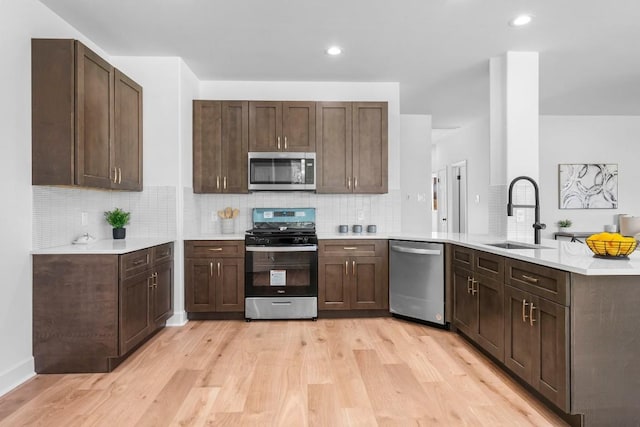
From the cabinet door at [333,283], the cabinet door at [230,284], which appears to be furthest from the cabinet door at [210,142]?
the cabinet door at [333,283]

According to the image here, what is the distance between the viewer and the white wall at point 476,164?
646cm

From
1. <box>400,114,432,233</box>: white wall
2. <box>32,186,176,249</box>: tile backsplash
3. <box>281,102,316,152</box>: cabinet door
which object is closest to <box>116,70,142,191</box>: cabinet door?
<box>32,186,176,249</box>: tile backsplash

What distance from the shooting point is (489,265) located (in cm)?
281

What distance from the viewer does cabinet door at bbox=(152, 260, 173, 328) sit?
3322 millimetres

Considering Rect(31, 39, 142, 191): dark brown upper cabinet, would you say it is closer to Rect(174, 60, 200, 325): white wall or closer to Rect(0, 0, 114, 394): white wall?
Rect(0, 0, 114, 394): white wall

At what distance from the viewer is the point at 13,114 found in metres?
2.48

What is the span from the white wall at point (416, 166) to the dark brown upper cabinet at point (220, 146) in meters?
2.70

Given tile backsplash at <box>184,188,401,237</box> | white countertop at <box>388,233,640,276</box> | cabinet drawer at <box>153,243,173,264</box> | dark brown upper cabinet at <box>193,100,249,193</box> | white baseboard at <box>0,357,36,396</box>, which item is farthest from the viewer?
tile backsplash at <box>184,188,401,237</box>

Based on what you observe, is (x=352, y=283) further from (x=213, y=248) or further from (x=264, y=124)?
(x=264, y=124)

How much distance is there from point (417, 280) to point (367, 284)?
53 centimetres

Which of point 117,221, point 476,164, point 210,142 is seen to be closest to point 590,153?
point 476,164

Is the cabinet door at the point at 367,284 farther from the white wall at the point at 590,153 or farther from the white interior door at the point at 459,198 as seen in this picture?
the white interior door at the point at 459,198

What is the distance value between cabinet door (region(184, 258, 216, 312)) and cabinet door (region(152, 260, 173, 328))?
209 millimetres

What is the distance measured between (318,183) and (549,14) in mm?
2511
